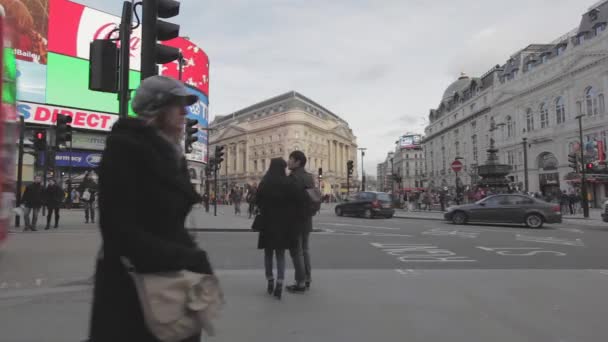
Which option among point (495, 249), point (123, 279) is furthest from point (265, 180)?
point (495, 249)

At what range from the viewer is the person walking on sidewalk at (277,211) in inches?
177

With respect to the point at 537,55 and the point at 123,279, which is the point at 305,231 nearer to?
the point at 123,279

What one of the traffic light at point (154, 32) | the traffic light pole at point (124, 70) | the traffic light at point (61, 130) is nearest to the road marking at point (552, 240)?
the traffic light at point (154, 32)

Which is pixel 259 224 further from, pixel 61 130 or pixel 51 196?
pixel 51 196

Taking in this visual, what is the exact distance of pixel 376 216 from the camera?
20094 millimetres

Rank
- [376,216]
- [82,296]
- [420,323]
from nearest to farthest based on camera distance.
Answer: [420,323] < [82,296] < [376,216]

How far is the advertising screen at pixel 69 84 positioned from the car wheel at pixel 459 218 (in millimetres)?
29131

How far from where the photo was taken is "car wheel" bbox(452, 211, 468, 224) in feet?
52.7

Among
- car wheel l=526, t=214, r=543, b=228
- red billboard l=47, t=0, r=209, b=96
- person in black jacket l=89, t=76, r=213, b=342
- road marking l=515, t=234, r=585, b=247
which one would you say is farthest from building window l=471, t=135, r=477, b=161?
person in black jacket l=89, t=76, r=213, b=342

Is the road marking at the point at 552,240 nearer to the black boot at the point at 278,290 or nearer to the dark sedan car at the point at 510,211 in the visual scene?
the dark sedan car at the point at 510,211

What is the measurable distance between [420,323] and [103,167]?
3.36m

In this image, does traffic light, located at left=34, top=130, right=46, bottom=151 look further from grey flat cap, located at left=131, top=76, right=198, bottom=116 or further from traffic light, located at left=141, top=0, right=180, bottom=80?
grey flat cap, located at left=131, top=76, right=198, bottom=116

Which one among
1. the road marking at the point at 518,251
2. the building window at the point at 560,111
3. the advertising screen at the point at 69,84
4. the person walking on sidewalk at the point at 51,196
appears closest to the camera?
the road marking at the point at 518,251

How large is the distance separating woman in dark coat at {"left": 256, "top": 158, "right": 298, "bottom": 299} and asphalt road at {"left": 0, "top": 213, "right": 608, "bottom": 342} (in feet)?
2.10
